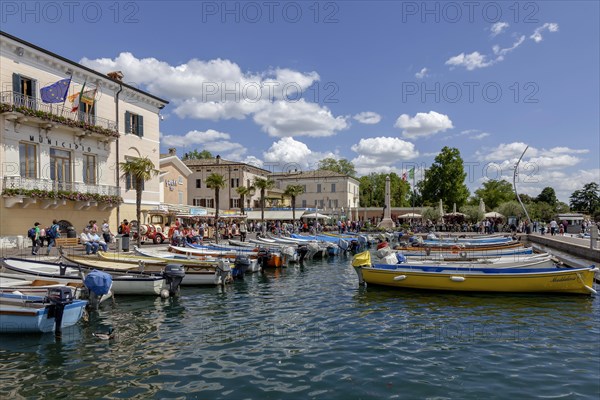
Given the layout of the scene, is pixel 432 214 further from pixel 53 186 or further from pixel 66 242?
pixel 66 242

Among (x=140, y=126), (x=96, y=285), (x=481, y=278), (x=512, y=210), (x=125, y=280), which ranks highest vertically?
(x=140, y=126)

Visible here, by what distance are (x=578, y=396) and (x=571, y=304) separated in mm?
8580

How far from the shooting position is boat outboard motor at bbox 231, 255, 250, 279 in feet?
69.7

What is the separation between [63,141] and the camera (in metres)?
29.1

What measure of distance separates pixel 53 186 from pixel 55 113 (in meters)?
4.87

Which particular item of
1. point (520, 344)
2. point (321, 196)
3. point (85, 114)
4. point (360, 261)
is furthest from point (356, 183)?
point (520, 344)

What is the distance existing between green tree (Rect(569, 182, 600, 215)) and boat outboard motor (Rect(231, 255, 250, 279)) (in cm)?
13365

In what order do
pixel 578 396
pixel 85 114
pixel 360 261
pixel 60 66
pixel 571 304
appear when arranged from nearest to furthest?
pixel 578 396 → pixel 571 304 → pixel 360 261 → pixel 60 66 → pixel 85 114

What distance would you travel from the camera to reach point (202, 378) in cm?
858

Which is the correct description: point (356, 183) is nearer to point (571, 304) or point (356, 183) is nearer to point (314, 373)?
point (571, 304)

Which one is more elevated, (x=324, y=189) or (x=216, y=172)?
(x=216, y=172)

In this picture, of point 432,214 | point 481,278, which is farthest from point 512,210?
point 481,278

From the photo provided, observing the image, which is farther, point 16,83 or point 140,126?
point 140,126

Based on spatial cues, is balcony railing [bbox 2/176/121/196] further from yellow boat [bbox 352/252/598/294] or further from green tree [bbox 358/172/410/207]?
green tree [bbox 358/172/410/207]
